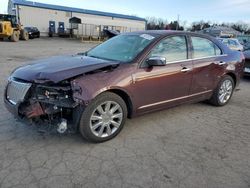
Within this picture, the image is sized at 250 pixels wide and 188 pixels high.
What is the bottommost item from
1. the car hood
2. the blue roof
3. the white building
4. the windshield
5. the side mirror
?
the car hood

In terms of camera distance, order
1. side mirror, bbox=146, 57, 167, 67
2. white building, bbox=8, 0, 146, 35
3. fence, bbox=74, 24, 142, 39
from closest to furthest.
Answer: side mirror, bbox=146, 57, 167, 67, white building, bbox=8, 0, 146, 35, fence, bbox=74, 24, 142, 39

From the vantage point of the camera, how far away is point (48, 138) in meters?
3.70

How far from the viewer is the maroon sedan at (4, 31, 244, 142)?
131 inches

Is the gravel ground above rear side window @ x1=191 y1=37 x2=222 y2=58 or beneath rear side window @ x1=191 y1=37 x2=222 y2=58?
beneath

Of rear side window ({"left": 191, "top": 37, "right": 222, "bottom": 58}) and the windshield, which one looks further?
rear side window ({"left": 191, "top": 37, "right": 222, "bottom": 58})

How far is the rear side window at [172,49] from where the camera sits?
13.6 ft

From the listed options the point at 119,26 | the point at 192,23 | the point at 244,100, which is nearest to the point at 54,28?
the point at 119,26

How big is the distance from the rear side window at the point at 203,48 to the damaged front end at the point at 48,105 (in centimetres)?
262

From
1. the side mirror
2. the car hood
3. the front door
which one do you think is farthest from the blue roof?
the side mirror

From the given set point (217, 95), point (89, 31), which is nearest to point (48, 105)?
point (217, 95)

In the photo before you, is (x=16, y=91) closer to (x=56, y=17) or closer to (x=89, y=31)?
(x=89, y=31)

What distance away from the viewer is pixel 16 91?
3564mm

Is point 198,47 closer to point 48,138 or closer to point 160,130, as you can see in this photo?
point 160,130

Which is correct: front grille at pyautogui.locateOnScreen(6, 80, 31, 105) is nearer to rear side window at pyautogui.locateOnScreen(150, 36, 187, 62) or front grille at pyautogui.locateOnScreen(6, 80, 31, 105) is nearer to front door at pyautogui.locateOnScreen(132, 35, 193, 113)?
front door at pyautogui.locateOnScreen(132, 35, 193, 113)
